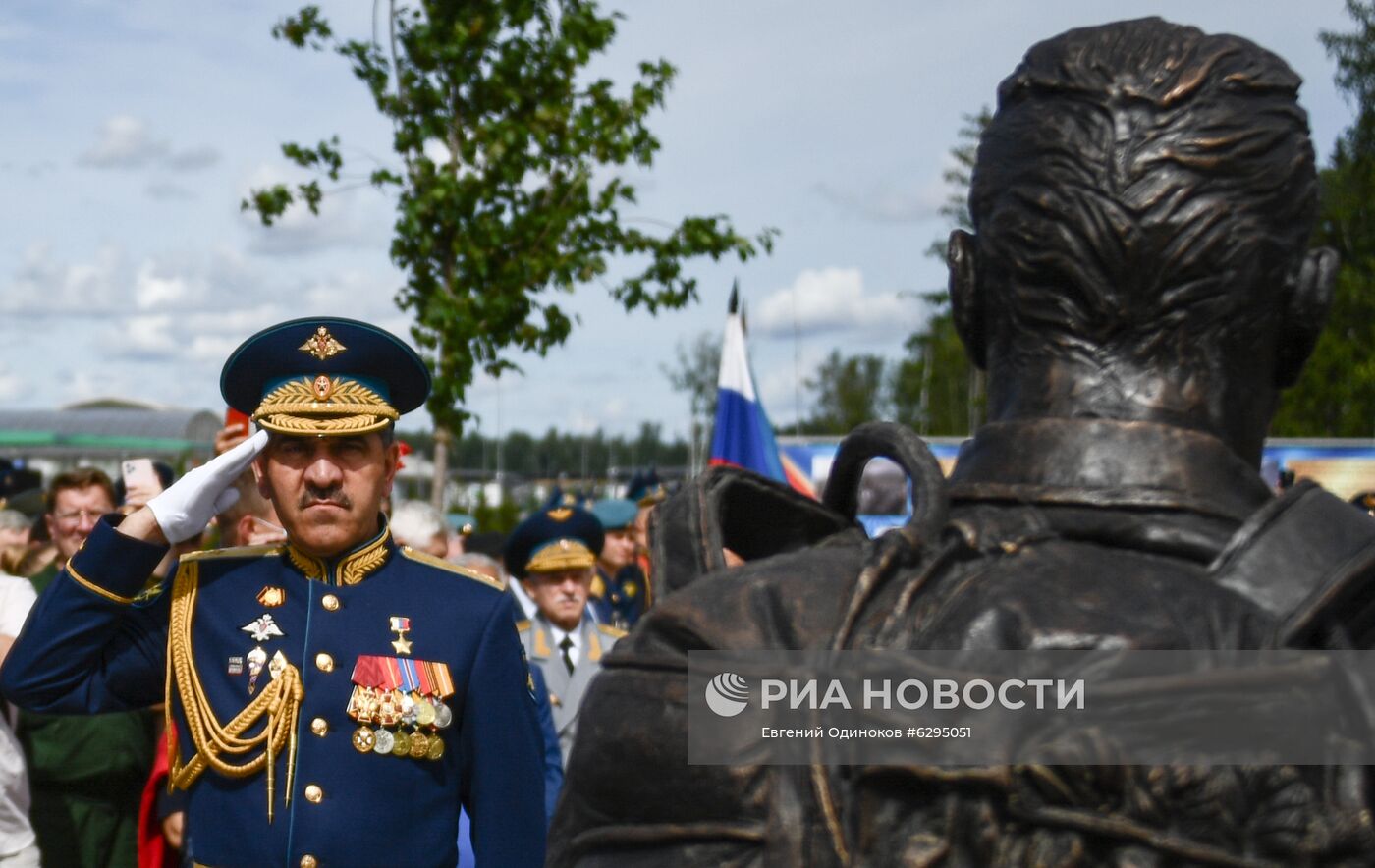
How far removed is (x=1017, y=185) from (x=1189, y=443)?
12.4 inches

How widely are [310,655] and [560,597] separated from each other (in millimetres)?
3487

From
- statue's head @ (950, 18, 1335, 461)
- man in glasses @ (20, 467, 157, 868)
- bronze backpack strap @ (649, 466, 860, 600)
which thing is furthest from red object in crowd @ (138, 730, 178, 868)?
statue's head @ (950, 18, 1335, 461)

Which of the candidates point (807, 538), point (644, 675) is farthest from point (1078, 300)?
point (644, 675)

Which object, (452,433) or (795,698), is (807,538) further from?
(452,433)

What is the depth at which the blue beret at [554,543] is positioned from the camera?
276 inches

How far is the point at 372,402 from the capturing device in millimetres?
3623

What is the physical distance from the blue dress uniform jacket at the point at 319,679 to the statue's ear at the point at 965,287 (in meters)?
2.03

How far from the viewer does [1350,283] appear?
30969 millimetres

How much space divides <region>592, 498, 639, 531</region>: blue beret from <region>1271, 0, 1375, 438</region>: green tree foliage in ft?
63.9

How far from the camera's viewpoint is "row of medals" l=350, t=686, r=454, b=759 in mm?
3414

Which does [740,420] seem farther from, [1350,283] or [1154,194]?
[1350,283]

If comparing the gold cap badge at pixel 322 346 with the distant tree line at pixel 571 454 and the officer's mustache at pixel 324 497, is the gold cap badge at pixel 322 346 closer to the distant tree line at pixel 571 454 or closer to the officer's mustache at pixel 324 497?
the officer's mustache at pixel 324 497

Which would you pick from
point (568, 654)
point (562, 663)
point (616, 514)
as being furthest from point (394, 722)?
point (616, 514)

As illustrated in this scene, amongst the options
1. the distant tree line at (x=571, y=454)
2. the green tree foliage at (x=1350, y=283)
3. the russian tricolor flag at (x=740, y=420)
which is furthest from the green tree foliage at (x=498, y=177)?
the distant tree line at (x=571, y=454)
